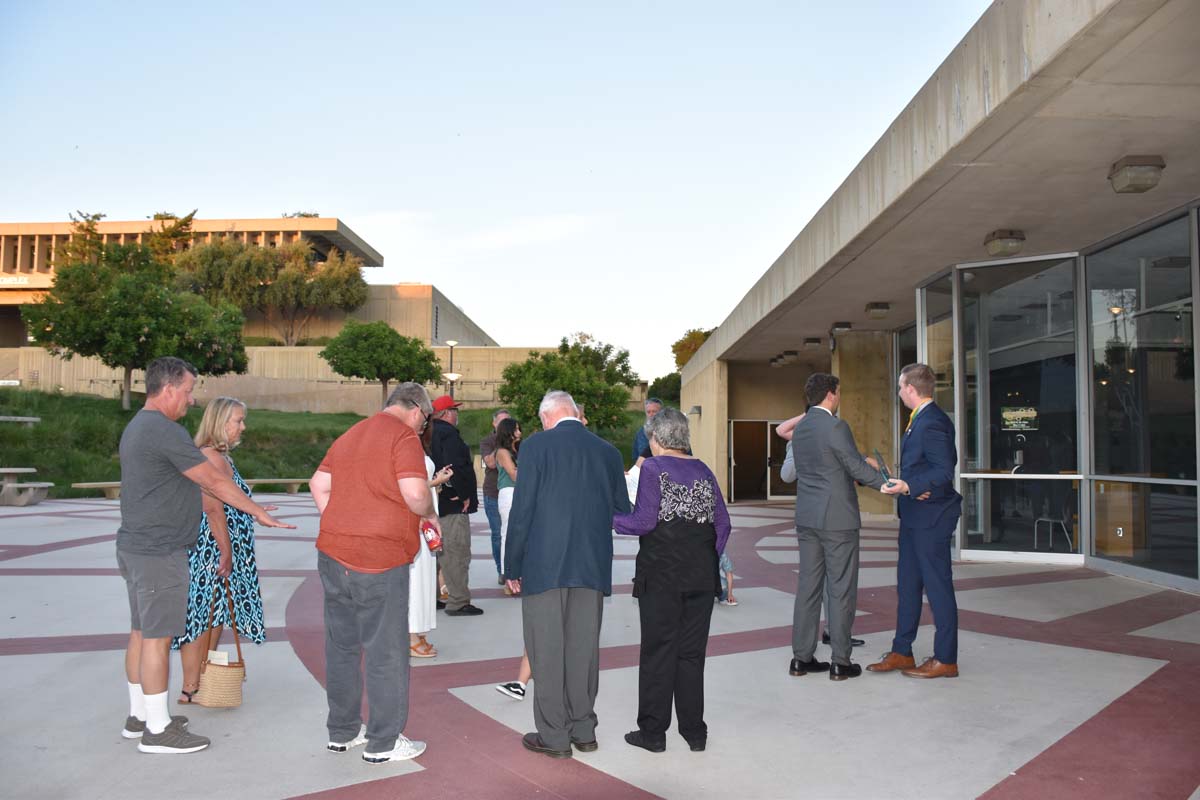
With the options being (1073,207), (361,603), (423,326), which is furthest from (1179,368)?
(423,326)

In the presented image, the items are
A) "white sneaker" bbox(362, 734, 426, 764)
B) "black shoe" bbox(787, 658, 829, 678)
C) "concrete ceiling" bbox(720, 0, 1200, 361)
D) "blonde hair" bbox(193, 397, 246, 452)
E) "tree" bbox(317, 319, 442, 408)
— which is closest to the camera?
"white sneaker" bbox(362, 734, 426, 764)

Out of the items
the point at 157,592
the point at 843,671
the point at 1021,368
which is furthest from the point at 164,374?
the point at 1021,368

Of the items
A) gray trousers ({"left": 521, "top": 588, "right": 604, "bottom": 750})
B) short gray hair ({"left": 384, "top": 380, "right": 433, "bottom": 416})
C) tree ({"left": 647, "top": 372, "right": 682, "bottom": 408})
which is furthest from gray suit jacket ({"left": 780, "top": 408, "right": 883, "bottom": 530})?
tree ({"left": 647, "top": 372, "right": 682, "bottom": 408})

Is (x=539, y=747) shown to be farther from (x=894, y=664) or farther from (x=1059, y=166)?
(x=1059, y=166)

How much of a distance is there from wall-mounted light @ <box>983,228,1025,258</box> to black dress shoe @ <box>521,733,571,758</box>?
7442mm

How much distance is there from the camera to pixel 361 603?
4.01 m

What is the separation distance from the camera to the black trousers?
418 cm

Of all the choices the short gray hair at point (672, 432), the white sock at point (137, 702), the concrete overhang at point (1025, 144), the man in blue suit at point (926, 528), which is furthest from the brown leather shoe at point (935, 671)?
the white sock at point (137, 702)

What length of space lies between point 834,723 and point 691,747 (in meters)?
0.85

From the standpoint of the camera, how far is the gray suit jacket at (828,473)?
5.39 metres

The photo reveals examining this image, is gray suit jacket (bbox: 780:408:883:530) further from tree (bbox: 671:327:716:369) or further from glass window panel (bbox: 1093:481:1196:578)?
tree (bbox: 671:327:716:369)

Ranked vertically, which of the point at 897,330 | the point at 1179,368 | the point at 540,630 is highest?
the point at 897,330

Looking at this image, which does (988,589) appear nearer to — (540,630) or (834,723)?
(834,723)

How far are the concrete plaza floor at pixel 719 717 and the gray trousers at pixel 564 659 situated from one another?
0.59 feet
